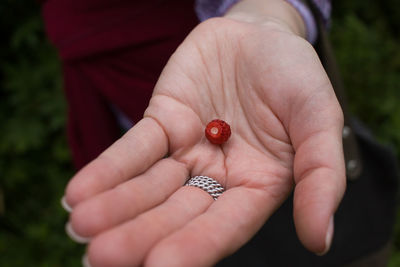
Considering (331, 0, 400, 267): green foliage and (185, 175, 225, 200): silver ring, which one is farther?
(331, 0, 400, 267): green foliage

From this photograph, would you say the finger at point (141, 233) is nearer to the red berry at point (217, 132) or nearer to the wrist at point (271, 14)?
the red berry at point (217, 132)

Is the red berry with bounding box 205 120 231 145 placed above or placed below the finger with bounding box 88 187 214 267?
below

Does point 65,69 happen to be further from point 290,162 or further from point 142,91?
point 290,162

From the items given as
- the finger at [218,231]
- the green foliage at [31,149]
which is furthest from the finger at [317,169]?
the green foliage at [31,149]

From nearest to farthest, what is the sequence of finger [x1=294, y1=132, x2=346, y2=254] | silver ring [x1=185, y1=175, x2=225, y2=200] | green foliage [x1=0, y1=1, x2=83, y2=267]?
finger [x1=294, y1=132, x2=346, y2=254]
silver ring [x1=185, y1=175, x2=225, y2=200]
green foliage [x1=0, y1=1, x2=83, y2=267]

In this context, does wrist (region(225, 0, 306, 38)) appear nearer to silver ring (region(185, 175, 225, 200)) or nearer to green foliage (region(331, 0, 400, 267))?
silver ring (region(185, 175, 225, 200))

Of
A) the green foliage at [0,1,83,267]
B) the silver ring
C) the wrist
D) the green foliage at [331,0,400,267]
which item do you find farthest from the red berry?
the green foliage at [331,0,400,267]
